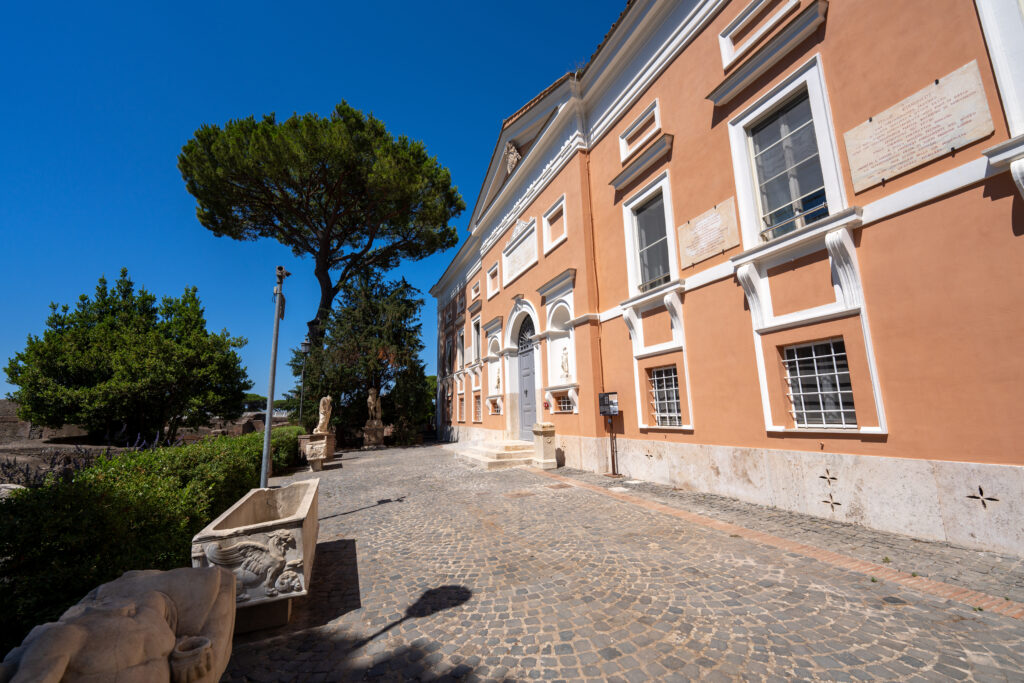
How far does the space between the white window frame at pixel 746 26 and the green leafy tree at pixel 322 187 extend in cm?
1615

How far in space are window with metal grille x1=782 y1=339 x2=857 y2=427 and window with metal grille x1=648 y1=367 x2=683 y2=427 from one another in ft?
7.57

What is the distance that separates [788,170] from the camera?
6.34m

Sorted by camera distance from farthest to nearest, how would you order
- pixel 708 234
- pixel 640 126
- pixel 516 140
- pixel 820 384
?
pixel 516 140, pixel 640 126, pixel 708 234, pixel 820 384

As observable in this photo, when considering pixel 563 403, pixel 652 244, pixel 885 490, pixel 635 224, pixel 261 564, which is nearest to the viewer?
pixel 261 564

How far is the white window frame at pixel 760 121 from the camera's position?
221 inches

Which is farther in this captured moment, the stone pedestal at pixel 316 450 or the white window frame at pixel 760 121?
the stone pedestal at pixel 316 450

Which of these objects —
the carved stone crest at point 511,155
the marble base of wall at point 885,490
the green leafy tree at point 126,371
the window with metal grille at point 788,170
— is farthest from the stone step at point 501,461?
the green leafy tree at point 126,371

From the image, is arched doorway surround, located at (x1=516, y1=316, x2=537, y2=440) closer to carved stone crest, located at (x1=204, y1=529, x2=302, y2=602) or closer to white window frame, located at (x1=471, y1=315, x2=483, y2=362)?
white window frame, located at (x1=471, y1=315, x2=483, y2=362)

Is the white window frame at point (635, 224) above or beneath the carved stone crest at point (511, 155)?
beneath

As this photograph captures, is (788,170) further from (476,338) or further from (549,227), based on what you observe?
(476,338)

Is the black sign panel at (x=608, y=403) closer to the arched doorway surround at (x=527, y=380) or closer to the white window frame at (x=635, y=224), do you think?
the white window frame at (x=635, y=224)

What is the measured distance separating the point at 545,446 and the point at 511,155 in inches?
450

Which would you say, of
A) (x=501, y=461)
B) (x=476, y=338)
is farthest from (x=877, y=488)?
(x=476, y=338)

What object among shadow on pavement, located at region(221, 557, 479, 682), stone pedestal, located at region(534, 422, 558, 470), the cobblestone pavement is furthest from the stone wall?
shadow on pavement, located at region(221, 557, 479, 682)
